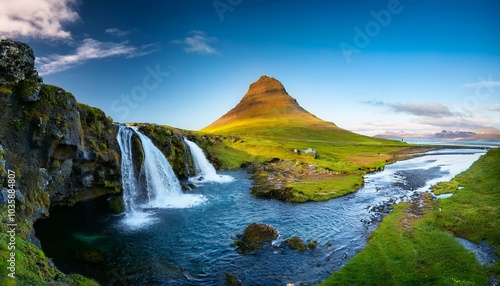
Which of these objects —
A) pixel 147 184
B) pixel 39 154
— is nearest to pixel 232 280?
pixel 39 154

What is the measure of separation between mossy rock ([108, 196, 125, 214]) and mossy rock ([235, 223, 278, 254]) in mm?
18395

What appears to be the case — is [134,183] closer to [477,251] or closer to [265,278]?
[265,278]

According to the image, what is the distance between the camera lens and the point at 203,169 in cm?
6744

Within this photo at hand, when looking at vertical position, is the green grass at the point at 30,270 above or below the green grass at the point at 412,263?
above

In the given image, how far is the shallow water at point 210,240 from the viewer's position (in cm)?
2188

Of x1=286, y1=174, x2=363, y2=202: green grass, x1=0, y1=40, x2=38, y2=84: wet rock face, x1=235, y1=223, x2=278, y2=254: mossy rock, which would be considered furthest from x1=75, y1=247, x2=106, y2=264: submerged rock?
x1=286, y1=174, x2=363, y2=202: green grass

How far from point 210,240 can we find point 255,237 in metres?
4.70

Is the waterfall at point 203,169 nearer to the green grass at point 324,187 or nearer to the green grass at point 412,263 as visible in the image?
the green grass at point 324,187

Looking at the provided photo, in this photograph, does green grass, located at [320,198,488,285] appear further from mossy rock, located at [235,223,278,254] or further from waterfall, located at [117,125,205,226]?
waterfall, located at [117,125,205,226]

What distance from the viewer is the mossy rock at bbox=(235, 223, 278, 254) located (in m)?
26.3

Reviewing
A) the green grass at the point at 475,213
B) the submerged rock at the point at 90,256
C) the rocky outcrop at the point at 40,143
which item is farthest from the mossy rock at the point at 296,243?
the rocky outcrop at the point at 40,143

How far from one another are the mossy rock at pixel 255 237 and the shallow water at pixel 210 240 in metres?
0.82

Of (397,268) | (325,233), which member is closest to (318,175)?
(325,233)

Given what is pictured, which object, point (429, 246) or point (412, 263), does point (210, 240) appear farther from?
point (429, 246)
